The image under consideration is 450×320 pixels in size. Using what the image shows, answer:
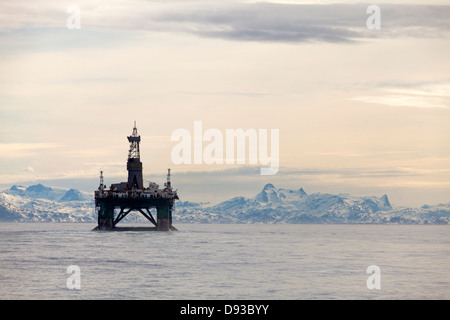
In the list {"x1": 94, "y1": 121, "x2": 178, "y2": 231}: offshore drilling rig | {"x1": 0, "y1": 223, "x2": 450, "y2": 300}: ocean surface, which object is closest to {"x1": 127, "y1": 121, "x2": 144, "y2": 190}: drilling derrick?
{"x1": 94, "y1": 121, "x2": 178, "y2": 231}: offshore drilling rig

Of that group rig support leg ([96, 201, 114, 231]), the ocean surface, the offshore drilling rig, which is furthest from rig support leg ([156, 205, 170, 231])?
the ocean surface

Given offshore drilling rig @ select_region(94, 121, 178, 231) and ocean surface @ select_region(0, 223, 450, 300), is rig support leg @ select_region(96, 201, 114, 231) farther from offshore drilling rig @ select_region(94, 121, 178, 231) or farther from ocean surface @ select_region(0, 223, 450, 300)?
ocean surface @ select_region(0, 223, 450, 300)

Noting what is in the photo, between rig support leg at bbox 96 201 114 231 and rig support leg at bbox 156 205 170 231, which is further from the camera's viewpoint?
rig support leg at bbox 96 201 114 231

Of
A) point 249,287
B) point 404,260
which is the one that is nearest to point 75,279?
point 249,287

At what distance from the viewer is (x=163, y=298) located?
50812 millimetres

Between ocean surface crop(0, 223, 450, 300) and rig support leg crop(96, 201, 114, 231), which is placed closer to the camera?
ocean surface crop(0, 223, 450, 300)

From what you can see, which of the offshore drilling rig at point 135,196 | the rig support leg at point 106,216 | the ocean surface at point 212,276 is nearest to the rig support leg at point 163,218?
the offshore drilling rig at point 135,196

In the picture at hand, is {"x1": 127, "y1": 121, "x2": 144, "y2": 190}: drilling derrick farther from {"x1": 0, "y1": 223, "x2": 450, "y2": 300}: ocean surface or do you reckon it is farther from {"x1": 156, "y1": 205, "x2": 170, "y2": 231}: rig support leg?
{"x1": 0, "y1": 223, "x2": 450, "y2": 300}: ocean surface

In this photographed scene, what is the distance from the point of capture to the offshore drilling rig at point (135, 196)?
143 metres

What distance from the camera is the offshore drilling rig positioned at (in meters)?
143

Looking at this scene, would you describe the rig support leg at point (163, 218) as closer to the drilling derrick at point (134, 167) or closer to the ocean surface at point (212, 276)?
the drilling derrick at point (134, 167)

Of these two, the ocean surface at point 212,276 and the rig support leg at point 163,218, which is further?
the rig support leg at point 163,218
